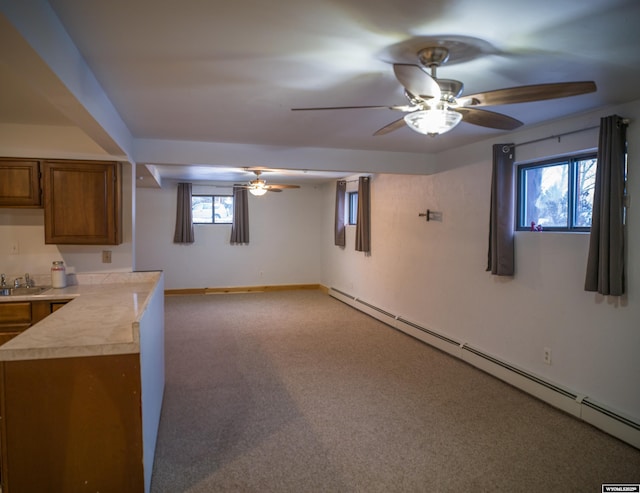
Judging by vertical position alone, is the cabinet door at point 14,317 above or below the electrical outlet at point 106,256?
below

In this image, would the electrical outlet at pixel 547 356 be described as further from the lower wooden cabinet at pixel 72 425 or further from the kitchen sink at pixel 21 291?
the kitchen sink at pixel 21 291

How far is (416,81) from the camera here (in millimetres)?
1783

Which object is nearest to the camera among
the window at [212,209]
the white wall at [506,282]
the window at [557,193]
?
the white wall at [506,282]

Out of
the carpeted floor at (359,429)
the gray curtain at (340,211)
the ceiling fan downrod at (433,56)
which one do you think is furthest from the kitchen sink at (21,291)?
the gray curtain at (340,211)

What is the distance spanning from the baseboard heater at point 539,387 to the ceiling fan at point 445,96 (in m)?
2.28

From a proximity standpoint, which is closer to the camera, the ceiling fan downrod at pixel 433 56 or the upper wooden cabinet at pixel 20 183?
the ceiling fan downrod at pixel 433 56

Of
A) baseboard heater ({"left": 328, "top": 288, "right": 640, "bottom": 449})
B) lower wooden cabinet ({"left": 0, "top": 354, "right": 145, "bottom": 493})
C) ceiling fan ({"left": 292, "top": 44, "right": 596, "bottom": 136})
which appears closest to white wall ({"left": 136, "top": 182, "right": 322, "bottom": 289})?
baseboard heater ({"left": 328, "top": 288, "right": 640, "bottom": 449})

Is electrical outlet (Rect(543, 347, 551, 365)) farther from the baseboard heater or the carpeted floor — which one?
the carpeted floor

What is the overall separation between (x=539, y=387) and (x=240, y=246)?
21.1 ft

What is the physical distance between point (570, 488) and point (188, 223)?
7.34 m

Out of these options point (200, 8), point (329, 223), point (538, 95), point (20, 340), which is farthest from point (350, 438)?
point (329, 223)

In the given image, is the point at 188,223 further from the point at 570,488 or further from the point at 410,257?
the point at 570,488

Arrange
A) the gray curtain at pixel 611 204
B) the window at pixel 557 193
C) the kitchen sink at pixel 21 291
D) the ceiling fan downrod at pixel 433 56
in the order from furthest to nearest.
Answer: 1. the kitchen sink at pixel 21 291
2. the window at pixel 557 193
3. the gray curtain at pixel 611 204
4. the ceiling fan downrod at pixel 433 56

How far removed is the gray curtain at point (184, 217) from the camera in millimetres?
8117
